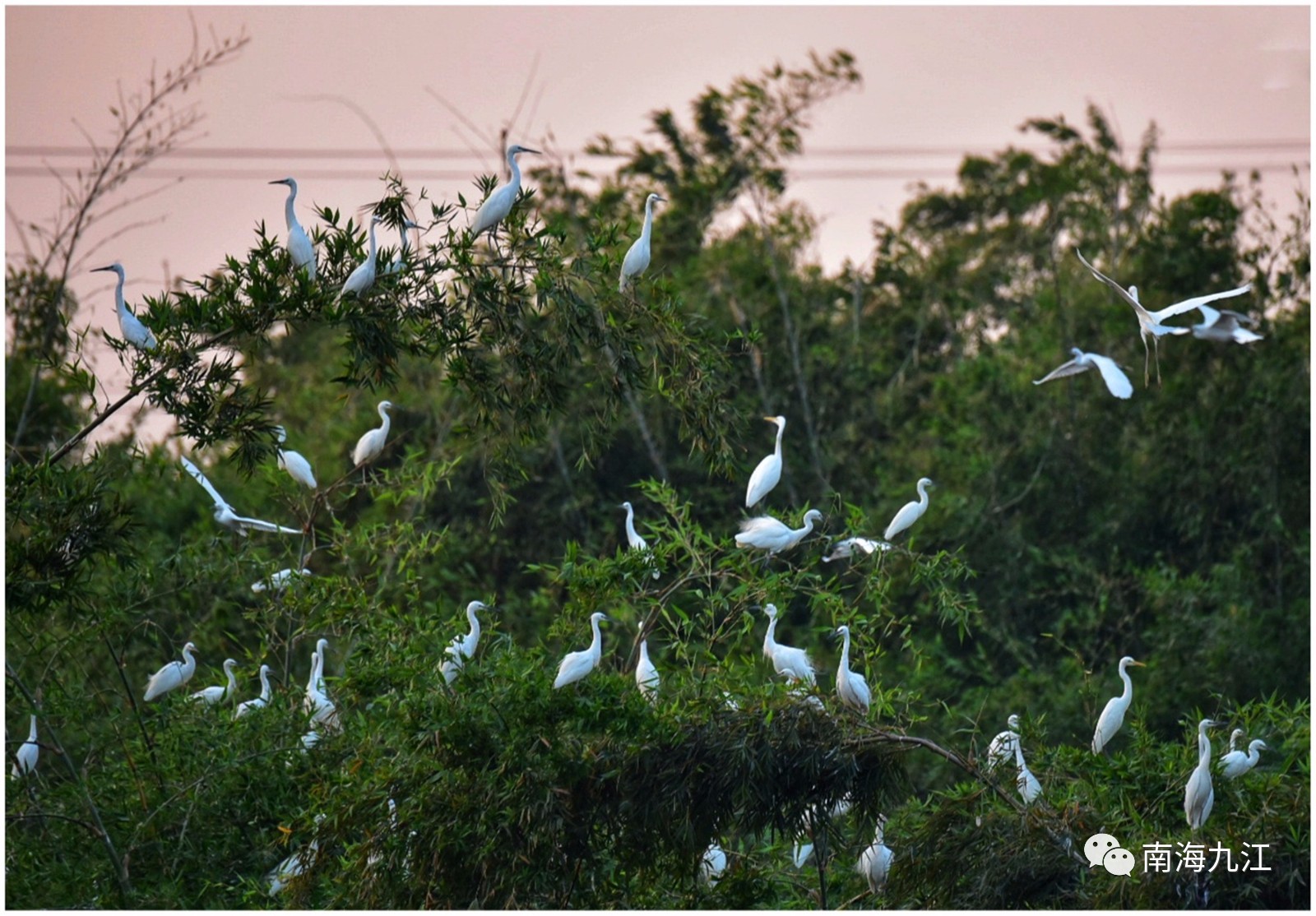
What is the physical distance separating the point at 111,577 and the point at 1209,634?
6703mm

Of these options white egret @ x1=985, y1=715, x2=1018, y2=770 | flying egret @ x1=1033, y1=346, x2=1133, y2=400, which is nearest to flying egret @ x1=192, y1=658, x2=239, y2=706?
white egret @ x1=985, y1=715, x2=1018, y2=770

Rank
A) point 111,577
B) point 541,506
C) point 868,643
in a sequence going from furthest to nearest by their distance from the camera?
point 541,506 < point 111,577 < point 868,643

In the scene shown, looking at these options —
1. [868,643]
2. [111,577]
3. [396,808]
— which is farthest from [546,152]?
[396,808]

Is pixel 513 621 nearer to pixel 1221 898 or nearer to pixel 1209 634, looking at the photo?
pixel 1209 634

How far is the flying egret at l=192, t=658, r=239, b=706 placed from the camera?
6152mm

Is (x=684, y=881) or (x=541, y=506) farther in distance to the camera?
(x=541, y=506)

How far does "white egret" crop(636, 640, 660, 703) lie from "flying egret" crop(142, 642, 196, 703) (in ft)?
6.53

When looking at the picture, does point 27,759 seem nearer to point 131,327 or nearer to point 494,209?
point 131,327

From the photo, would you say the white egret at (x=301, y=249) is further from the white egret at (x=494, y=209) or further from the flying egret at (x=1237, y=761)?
the flying egret at (x=1237, y=761)

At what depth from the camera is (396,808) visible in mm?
4758

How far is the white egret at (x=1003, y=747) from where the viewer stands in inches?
205

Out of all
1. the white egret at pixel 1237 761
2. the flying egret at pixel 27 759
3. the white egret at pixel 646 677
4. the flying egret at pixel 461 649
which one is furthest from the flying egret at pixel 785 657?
the flying egret at pixel 27 759

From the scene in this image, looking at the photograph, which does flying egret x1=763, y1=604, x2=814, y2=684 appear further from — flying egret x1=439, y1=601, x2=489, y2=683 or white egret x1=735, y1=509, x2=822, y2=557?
flying egret x1=439, y1=601, x2=489, y2=683

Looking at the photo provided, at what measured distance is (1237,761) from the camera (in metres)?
→ 5.47
